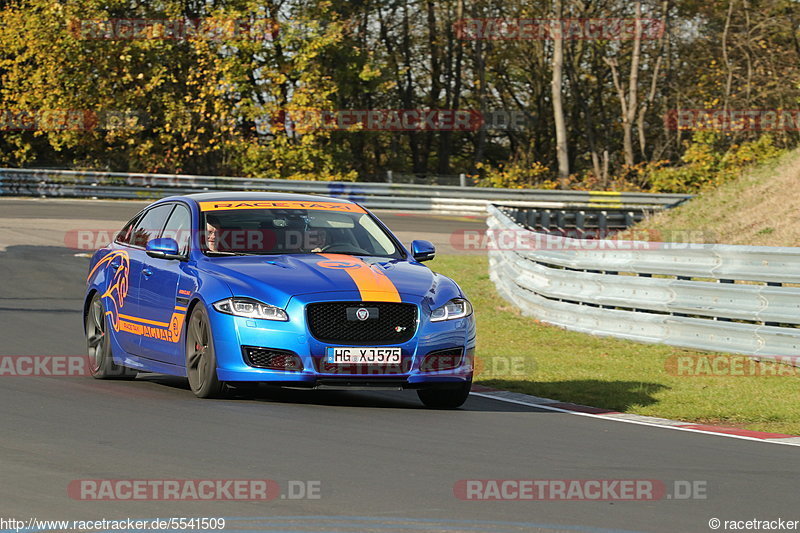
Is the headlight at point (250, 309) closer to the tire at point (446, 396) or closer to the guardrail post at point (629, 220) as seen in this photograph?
the tire at point (446, 396)

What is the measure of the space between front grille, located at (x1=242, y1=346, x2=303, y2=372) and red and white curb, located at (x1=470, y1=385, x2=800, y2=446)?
215 centimetres

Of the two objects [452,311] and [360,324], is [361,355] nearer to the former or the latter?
[360,324]

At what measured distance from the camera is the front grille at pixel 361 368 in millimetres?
9203

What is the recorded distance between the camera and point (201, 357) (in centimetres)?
959

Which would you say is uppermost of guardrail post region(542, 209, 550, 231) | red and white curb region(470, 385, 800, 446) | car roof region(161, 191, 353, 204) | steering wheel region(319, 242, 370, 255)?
car roof region(161, 191, 353, 204)

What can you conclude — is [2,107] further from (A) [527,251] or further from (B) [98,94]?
(A) [527,251]

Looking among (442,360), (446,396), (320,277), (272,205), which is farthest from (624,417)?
(272,205)

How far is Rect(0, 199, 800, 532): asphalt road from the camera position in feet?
19.3

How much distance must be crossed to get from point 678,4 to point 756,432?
41.5 meters

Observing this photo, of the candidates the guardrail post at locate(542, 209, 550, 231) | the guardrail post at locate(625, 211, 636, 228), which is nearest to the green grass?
the guardrail post at locate(542, 209, 550, 231)

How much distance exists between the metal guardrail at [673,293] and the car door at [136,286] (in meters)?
5.56

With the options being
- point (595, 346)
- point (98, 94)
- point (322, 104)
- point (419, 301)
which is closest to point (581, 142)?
point (322, 104)

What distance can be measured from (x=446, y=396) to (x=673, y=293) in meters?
4.59

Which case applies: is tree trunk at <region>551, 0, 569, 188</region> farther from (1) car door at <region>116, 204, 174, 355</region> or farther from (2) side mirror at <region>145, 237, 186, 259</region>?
(2) side mirror at <region>145, 237, 186, 259</region>
